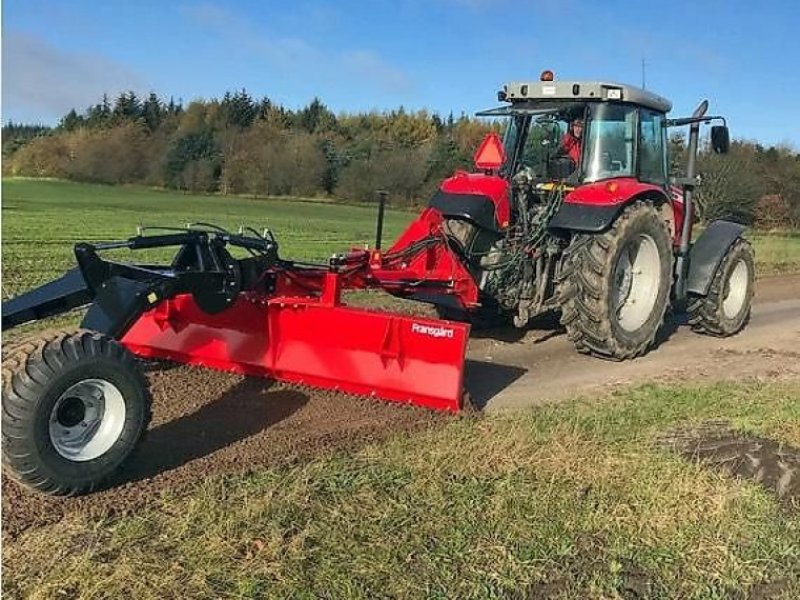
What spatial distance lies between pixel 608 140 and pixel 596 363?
180 centimetres

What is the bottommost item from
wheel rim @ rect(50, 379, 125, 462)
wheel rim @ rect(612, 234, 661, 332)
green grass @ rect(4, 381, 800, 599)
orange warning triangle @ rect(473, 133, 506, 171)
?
green grass @ rect(4, 381, 800, 599)

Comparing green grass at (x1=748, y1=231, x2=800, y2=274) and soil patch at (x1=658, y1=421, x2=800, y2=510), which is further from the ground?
green grass at (x1=748, y1=231, x2=800, y2=274)

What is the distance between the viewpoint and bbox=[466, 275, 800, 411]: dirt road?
6.33 metres

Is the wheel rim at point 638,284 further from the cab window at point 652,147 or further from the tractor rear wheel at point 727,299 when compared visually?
the tractor rear wheel at point 727,299

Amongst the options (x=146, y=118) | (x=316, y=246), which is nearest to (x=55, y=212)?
(x=316, y=246)

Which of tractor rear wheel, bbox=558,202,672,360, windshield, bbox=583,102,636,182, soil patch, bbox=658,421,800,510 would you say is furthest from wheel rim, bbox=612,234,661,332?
soil patch, bbox=658,421,800,510

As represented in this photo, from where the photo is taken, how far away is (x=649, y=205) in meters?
7.27

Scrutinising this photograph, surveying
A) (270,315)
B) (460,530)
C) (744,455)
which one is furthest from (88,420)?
(744,455)

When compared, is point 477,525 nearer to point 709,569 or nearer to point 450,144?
point 709,569

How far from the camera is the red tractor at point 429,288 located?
397 centimetres

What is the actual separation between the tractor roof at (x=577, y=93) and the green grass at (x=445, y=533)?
3.40 meters

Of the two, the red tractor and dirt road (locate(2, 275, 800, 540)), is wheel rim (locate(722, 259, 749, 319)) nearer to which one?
the red tractor

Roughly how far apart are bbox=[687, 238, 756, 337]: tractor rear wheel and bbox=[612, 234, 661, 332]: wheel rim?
103 centimetres

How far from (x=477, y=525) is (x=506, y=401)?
2.32 meters
